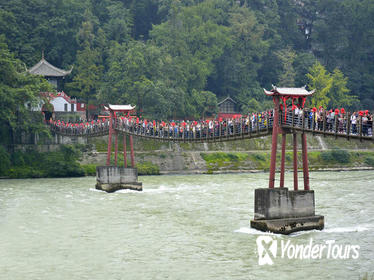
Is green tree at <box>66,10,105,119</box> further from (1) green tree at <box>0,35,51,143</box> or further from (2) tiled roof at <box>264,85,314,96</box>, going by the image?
(2) tiled roof at <box>264,85,314,96</box>

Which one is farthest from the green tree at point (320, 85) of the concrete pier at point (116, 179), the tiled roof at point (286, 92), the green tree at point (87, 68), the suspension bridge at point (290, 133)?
the tiled roof at point (286, 92)

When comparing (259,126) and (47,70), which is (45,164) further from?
(259,126)

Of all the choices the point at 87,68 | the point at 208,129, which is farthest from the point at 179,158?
the point at 208,129

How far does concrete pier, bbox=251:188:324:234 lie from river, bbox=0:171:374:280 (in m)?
0.64

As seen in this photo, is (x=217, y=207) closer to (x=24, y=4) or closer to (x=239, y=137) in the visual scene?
(x=239, y=137)

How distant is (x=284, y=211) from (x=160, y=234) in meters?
6.96

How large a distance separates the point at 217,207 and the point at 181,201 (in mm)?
4281

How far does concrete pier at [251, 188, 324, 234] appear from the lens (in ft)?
109

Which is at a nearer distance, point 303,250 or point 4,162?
point 303,250

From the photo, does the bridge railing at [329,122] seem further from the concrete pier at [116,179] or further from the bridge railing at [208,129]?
the concrete pier at [116,179]

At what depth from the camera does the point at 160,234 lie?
A: 34.6 m

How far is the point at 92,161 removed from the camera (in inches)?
2931

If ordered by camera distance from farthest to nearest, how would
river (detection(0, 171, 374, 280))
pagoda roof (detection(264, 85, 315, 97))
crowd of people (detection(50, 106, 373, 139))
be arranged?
pagoda roof (detection(264, 85, 315, 97)) → crowd of people (detection(50, 106, 373, 139)) → river (detection(0, 171, 374, 280))

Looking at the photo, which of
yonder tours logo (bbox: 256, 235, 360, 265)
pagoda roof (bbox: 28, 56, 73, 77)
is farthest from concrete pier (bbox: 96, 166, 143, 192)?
pagoda roof (bbox: 28, 56, 73, 77)
